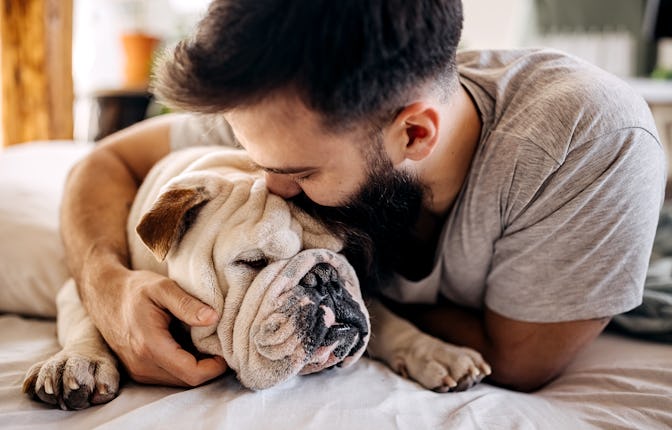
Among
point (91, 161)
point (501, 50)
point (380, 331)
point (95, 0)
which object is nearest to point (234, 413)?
point (380, 331)

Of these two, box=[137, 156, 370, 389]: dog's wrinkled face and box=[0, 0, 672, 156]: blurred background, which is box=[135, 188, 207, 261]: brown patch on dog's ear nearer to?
box=[137, 156, 370, 389]: dog's wrinkled face

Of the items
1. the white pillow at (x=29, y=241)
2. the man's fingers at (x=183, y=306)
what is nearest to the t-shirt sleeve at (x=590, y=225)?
the man's fingers at (x=183, y=306)

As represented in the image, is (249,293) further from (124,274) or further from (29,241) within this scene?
(29,241)

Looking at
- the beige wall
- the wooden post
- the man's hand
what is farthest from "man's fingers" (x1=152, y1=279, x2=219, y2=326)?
the beige wall

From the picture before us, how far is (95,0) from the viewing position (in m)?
4.00

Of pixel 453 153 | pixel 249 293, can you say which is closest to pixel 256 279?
pixel 249 293

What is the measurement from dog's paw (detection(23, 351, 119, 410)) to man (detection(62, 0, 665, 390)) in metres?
0.05

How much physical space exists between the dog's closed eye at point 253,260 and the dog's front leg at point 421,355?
0.35m

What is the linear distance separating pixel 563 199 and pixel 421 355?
38 cm

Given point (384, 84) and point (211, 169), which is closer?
point (384, 84)

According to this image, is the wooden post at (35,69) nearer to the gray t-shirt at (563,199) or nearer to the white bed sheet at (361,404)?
the white bed sheet at (361,404)

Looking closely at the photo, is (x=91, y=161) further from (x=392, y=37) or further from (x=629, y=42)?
(x=629, y=42)

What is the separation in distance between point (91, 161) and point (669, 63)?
3713mm

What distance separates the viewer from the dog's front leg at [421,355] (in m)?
1.07
